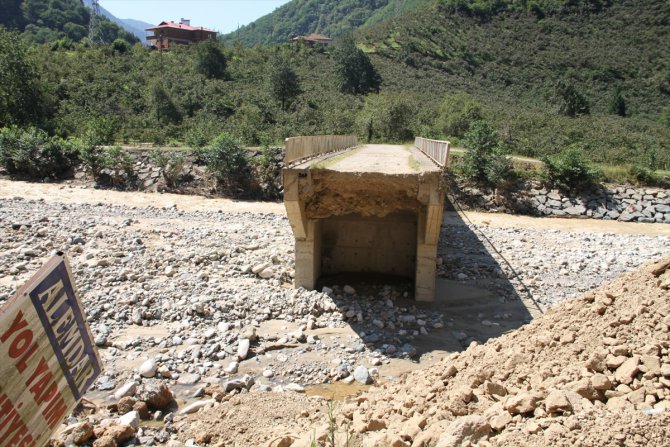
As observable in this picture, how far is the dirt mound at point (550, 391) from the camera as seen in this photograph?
10.6 feet

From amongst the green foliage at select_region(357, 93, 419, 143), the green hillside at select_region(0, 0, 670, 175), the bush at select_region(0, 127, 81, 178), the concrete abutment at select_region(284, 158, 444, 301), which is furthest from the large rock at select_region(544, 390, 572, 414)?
the green foliage at select_region(357, 93, 419, 143)

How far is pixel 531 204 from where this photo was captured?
1927 cm

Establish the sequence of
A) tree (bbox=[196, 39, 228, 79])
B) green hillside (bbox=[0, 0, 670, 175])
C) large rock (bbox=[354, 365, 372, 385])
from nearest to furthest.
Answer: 1. large rock (bbox=[354, 365, 372, 385])
2. green hillside (bbox=[0, 0, 670, 175])
3. tree (bbox=[196, 39, 228, 79])

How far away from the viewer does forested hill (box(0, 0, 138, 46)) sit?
78188 mm

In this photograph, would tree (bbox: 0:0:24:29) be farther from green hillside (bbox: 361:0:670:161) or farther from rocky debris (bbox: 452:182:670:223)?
rocky debris (bbox: 452:182:670:223)

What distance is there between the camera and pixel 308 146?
9.90 metres

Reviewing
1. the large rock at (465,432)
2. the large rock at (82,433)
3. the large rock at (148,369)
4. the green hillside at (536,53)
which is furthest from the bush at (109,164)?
the green hillside at (536,53)

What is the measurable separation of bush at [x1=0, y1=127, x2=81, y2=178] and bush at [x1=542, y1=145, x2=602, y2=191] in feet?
68.1

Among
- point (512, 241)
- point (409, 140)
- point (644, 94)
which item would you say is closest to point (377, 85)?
point (409, 140)

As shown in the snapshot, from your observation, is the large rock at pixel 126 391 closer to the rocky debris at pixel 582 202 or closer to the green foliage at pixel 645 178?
the rocky debris at pixel 582 202

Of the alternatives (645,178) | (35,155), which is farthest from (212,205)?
(645,178)

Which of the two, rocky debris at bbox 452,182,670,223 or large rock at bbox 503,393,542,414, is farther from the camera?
rocky debris at bbox 452,182,670,223

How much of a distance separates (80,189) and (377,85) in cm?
3533

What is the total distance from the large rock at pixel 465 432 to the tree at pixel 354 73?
149ft
